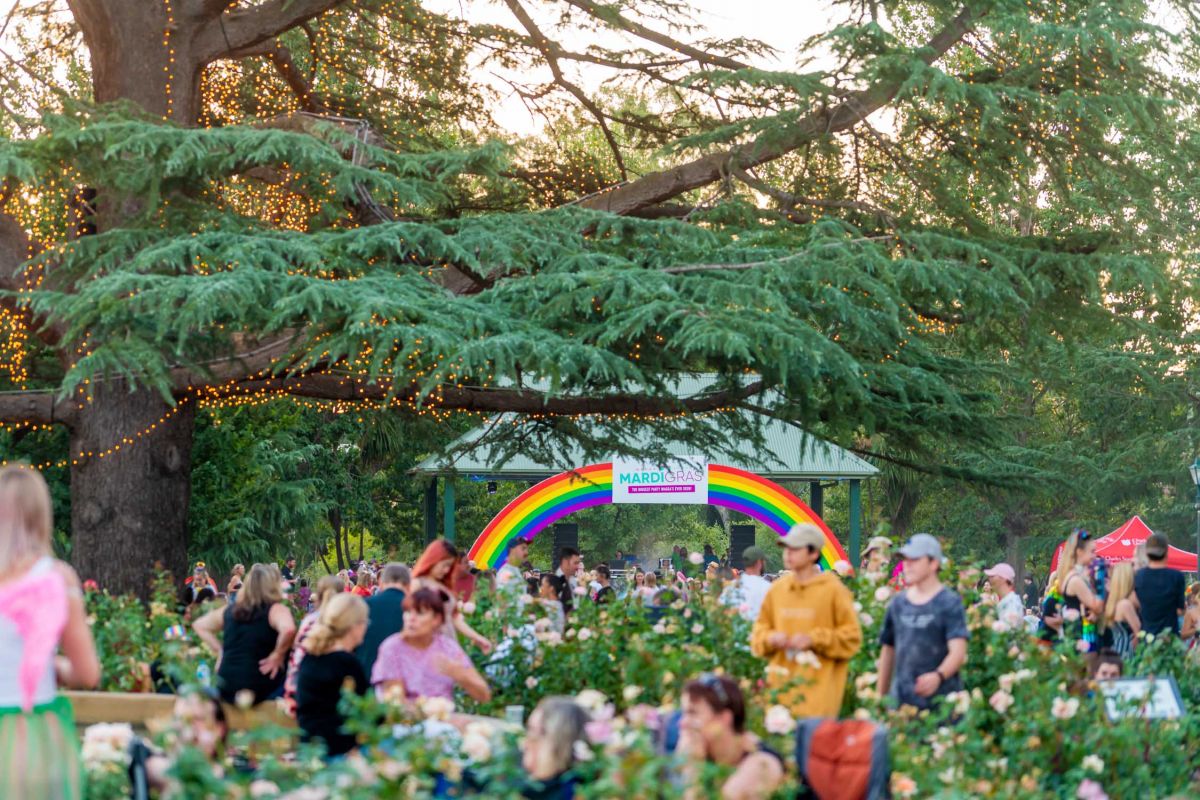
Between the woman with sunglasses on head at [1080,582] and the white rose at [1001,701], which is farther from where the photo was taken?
the woman with sunglasses on head at [1080,582]

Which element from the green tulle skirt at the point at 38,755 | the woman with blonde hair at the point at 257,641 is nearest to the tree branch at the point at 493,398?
the woman with blonde hair at the point at 257,641

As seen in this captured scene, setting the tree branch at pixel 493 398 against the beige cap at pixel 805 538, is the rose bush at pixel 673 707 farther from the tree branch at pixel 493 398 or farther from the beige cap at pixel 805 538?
the tree branch at pixel 493 398

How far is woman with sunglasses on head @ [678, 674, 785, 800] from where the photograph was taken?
17.2ft

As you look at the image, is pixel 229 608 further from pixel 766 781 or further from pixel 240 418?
pixel 240 418

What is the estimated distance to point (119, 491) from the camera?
1493cm

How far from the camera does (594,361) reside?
11406 millimetres

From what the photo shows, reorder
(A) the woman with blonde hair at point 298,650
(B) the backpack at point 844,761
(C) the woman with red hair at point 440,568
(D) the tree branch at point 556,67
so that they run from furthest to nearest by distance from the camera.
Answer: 1. (D) the tree branch at point 556,67
2. (C) the woman with red hair at point 440,568
3. (A) the woman with blonde hair at point 298,650
4. (B) the backpack at point 844,761

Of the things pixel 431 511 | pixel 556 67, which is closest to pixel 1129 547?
pixel 431 511

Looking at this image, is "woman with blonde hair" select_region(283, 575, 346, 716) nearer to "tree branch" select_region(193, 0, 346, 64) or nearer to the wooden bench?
the wooden bench

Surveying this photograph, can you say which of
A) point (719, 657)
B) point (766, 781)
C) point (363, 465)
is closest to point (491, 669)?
point (719, 657)

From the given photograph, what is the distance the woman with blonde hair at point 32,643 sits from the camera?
4707mm

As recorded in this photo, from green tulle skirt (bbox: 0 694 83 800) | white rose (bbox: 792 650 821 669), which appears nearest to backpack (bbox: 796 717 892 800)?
white rose (bbox: 792 650 821 669)

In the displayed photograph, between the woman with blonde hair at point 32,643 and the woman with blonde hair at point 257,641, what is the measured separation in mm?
3992

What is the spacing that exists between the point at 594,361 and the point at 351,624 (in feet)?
14.6
